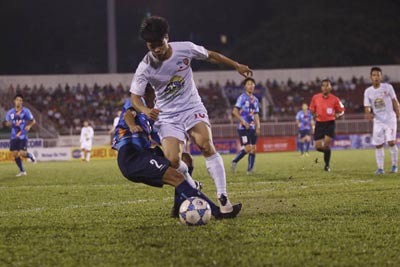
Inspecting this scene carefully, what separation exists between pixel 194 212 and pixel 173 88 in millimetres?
1615

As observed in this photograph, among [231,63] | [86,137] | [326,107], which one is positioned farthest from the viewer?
[86,137]

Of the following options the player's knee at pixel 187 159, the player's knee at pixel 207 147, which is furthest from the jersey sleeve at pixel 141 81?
the player's knee at pixel 187 159

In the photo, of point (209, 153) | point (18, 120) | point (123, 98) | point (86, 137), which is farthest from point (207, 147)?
point (123, 98)

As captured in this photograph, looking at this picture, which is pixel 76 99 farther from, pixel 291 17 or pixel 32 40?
pixel 291 17

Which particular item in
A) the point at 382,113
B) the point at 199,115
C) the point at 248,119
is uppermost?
the point at 199,115

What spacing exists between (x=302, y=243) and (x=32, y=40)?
46.5 m

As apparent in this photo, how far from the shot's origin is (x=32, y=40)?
160 ft

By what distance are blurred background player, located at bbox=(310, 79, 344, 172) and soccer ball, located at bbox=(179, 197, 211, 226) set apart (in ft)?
31.3

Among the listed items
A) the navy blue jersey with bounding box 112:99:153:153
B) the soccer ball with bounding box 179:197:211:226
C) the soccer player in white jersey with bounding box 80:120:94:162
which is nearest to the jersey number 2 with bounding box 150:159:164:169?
the navy blue jersey with bounding box 112:99:153:153

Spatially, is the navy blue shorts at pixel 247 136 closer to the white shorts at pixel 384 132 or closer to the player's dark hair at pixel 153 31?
the white shorts at pixel 384 132

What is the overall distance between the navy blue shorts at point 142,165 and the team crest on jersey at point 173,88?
2.47 feet

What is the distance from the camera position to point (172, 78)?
7.03 meters

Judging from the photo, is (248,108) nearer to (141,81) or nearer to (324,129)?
(324,129)

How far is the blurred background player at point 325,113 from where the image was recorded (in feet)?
50.5
